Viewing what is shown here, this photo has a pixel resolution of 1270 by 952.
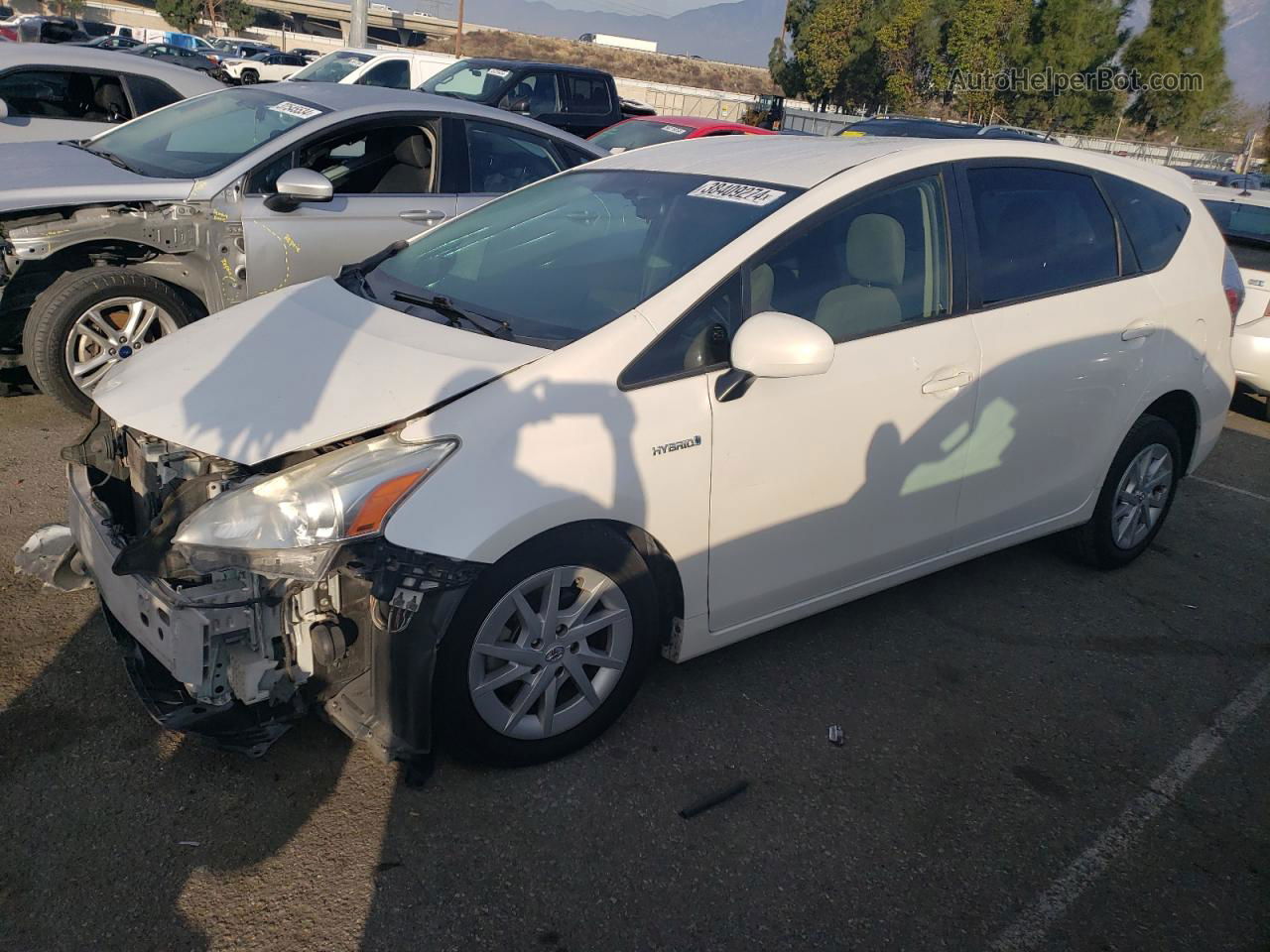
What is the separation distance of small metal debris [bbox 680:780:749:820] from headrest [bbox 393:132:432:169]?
4404 mm

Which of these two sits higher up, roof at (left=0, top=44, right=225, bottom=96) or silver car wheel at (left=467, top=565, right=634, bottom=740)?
roof at (left=0, top=44, right=225, bottom=96)

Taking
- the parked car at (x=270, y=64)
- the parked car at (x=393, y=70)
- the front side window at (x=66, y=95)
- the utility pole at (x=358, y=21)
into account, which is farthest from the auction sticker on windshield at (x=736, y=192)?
the parked car at (x=270, y=64)

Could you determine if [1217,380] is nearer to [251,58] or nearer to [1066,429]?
[1066,429]

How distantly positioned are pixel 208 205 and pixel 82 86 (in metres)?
3.82

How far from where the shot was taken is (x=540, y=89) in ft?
45.1

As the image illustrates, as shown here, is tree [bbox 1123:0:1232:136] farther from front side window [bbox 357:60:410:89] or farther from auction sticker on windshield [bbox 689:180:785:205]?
auction sticker on windshield [bbox 689:180:785:205]

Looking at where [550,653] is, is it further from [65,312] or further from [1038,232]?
[65,312]

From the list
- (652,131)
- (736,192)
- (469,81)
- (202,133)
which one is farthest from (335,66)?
(736,192)

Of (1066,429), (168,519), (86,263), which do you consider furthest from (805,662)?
(86,263)

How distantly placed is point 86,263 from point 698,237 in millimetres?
3730

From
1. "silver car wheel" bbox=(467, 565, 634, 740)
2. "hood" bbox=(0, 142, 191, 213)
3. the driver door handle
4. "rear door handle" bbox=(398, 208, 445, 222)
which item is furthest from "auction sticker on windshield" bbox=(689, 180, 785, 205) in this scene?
"hood" bbox=(0, 142, 191, 213)

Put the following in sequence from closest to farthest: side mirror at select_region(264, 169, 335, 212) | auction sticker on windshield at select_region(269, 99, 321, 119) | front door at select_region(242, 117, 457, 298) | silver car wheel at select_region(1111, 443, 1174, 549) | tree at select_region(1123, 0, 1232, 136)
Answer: silver car wheel at select_region(1111, 443, 1174, 549)
side mirror at select_region(264, 169, 335, 212)
front door at select_region(242, 117, 457, 298)
auction sticker on windshield at select_region(269, 99, 321, 119)
tree at select_region(1123, 0, 1232, 136)

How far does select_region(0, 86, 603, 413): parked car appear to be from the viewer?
17.2 feet

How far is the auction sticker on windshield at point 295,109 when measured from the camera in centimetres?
589
